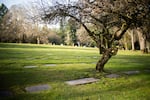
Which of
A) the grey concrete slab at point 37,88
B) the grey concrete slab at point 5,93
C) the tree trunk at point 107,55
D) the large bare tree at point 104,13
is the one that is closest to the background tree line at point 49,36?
the large bare tree at point 104,13

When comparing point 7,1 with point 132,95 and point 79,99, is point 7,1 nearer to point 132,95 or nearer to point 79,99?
point 79,99

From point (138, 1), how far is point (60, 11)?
2.65 metres

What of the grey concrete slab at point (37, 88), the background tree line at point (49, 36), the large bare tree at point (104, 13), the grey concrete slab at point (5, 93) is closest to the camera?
the grey concrete slab at point (5, 93)

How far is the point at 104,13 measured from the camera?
24.9ft

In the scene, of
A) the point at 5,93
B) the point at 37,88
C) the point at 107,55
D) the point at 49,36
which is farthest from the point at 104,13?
the point at 49,36

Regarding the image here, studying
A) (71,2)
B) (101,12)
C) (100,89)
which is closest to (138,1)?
(101,12)

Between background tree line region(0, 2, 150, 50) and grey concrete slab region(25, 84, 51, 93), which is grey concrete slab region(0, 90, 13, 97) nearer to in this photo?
grey concrete slab region(25, 84, 51, 93)

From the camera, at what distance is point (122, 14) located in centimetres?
717

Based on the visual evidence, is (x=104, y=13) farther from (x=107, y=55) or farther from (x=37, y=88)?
(x=37, y=88)

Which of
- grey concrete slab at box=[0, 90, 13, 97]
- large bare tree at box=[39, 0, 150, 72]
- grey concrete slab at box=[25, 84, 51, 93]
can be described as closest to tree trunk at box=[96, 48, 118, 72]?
large bare tree at box=[39, 0, 150, 72]

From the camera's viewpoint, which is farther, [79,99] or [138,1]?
[138,1]

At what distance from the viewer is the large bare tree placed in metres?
6.78

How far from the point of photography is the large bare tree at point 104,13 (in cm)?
678

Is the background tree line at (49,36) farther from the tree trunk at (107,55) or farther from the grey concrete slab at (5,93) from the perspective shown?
the grey concrete slab at (5,93)
